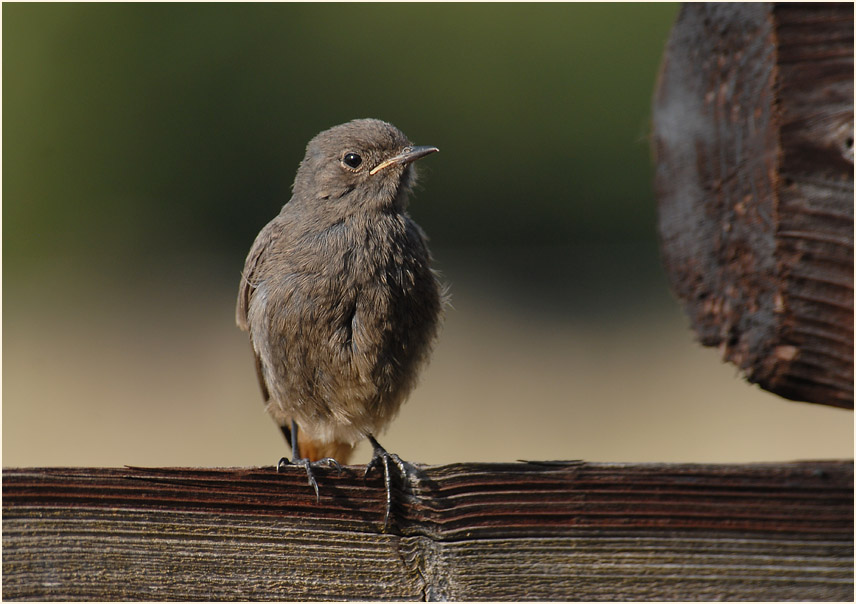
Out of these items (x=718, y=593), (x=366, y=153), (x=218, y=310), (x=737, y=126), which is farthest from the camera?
(x=218, y=310)

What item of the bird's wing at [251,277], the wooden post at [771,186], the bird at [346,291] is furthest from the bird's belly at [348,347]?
the wooden post at [771,186]

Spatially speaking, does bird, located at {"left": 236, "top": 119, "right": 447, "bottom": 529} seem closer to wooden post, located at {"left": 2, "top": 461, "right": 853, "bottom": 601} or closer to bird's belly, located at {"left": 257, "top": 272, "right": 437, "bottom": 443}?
bird's belly, located at {"left": 257, "top": 272, "right": 437, "bottom": 443}

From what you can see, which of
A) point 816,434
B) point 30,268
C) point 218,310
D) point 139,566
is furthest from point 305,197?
point 30,268

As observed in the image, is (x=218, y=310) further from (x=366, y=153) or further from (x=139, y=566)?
(x=139, y=566)

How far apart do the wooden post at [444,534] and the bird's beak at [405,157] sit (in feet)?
6.64

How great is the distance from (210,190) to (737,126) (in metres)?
8.78

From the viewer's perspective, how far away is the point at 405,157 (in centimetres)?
394

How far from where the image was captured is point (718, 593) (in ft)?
6.13

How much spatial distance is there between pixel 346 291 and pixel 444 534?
71.2 inches

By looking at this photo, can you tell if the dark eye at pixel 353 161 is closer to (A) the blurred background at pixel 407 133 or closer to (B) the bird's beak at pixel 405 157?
(B) the bird's beak at pixel 405 157

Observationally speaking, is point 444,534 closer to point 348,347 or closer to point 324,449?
point 348,347

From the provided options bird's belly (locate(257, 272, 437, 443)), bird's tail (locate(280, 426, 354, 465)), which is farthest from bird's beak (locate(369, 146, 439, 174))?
bird's tail (locate(280, 426, 354, 465))

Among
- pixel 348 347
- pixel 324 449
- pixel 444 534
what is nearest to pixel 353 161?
pixel 348 347

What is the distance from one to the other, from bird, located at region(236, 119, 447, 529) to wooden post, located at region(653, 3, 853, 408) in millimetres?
2030
